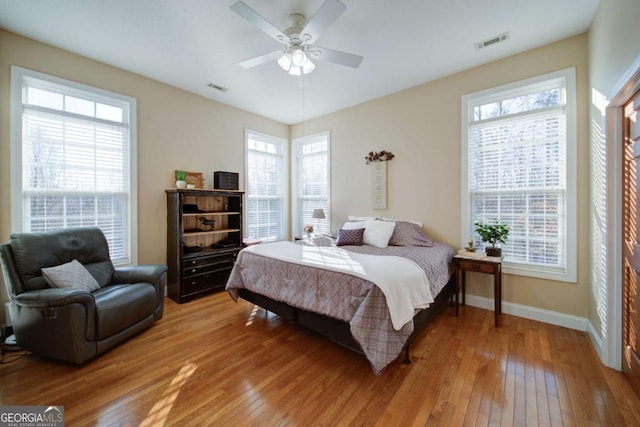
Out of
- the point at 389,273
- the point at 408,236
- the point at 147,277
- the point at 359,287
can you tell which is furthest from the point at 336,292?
the point at 147,277

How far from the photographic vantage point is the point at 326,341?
2.49 meters

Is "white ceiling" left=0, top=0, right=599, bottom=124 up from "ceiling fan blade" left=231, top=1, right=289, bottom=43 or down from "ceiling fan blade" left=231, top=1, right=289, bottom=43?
up

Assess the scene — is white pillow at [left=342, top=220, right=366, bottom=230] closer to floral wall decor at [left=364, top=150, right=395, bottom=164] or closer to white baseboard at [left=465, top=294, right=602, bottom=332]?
floral wall decor at [left=364, top=150, right=395, bottom=164]

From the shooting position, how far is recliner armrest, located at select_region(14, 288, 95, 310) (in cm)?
200

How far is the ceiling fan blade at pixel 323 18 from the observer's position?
71.4 inches

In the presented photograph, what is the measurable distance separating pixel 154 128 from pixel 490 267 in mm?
4530

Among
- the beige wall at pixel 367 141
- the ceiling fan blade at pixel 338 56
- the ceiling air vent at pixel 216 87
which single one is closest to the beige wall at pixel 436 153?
the beige wall at pixel 367 141

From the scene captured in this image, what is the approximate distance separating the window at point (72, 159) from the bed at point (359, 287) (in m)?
1.83

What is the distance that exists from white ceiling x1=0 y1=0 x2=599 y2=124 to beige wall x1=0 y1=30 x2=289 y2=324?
0.54ft

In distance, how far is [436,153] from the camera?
11.6 ft

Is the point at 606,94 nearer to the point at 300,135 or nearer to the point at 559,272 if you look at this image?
the point at 559,272

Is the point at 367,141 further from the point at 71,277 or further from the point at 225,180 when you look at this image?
the point at 71,277

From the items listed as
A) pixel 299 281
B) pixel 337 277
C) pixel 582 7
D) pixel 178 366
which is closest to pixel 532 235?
pixel 582 7

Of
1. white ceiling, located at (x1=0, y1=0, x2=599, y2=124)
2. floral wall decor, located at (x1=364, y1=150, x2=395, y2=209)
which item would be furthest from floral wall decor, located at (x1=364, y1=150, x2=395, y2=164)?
white ceiling, located at (x1=0, y1=0, x2=599, y2=124)
